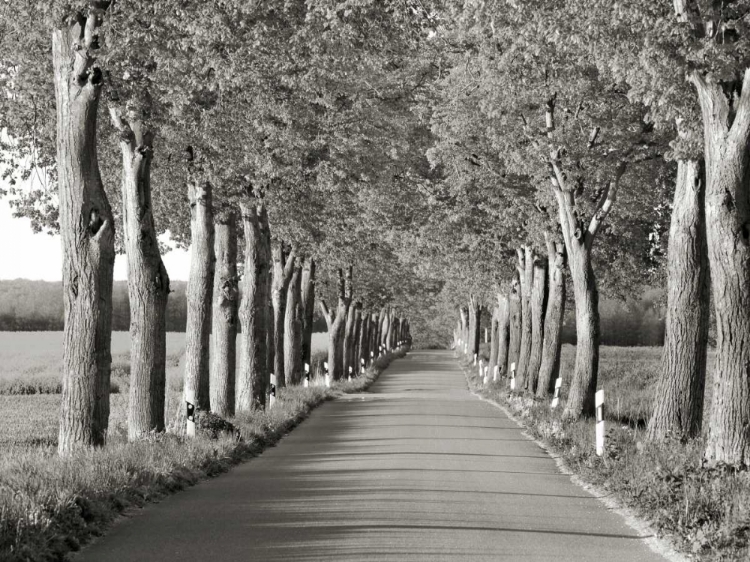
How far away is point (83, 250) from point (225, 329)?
813 centimetres

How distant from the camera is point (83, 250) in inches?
564

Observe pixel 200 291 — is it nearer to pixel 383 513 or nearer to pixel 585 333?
pixel 585 333

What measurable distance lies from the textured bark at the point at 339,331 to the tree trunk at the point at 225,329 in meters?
21.6

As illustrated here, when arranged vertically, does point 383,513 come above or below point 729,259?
below

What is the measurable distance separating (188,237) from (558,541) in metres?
21.8

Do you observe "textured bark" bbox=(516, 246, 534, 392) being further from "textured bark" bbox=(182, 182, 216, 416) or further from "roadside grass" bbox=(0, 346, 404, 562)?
"roadside grass" bbox=(0, 346, 404, 562)

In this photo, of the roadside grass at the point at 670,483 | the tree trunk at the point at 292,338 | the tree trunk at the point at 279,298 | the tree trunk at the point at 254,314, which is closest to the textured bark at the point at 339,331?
the tree trunk at the point at 292,338

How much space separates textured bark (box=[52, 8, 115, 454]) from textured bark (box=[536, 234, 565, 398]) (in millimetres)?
17816

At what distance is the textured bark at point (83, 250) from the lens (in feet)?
47.0

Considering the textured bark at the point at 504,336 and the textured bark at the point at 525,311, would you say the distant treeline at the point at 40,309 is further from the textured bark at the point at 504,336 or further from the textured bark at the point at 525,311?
the textured bark at the point at 525,311

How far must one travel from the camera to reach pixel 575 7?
13141 mm

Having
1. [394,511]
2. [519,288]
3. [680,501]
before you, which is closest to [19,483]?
[394,511]

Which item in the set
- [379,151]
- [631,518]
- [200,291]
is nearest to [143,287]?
[200,291]

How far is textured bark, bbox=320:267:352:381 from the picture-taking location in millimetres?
46812
